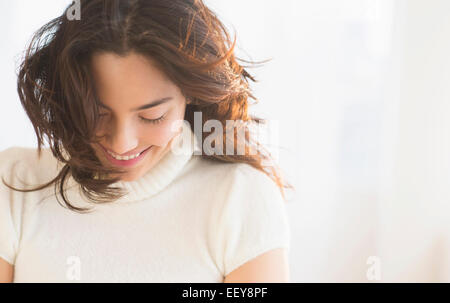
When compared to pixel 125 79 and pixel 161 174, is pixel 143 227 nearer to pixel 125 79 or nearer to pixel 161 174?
pixel 161 174

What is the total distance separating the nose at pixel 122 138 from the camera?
28.6 inches

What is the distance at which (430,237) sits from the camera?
56.3 inches

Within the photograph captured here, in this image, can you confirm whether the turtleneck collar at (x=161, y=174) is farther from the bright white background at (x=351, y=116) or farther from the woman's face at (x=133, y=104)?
the bright white background at (x=351, y=116)

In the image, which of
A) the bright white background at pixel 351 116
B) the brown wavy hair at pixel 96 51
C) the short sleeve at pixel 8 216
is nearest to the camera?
the brown wavy hair at pixel 96 51

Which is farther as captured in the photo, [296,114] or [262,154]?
[296,114]

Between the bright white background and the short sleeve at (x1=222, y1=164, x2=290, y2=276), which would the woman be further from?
the bright white background

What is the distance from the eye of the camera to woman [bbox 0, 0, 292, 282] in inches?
27.2

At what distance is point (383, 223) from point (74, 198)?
968mm

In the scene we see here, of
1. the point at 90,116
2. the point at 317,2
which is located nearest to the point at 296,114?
the point at 317,2

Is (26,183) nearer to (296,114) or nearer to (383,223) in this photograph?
(296,114)

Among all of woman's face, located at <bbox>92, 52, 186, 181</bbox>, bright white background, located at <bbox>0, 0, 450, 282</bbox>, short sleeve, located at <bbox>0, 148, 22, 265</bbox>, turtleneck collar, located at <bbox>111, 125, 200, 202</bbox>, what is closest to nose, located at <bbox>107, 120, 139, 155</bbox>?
woman's face, located at <bbox>92, 52, 186, 181</bbox>

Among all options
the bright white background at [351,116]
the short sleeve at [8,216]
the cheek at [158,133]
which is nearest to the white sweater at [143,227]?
the short sleeve at [8,216]

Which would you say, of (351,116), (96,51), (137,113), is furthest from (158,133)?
(351,116)
